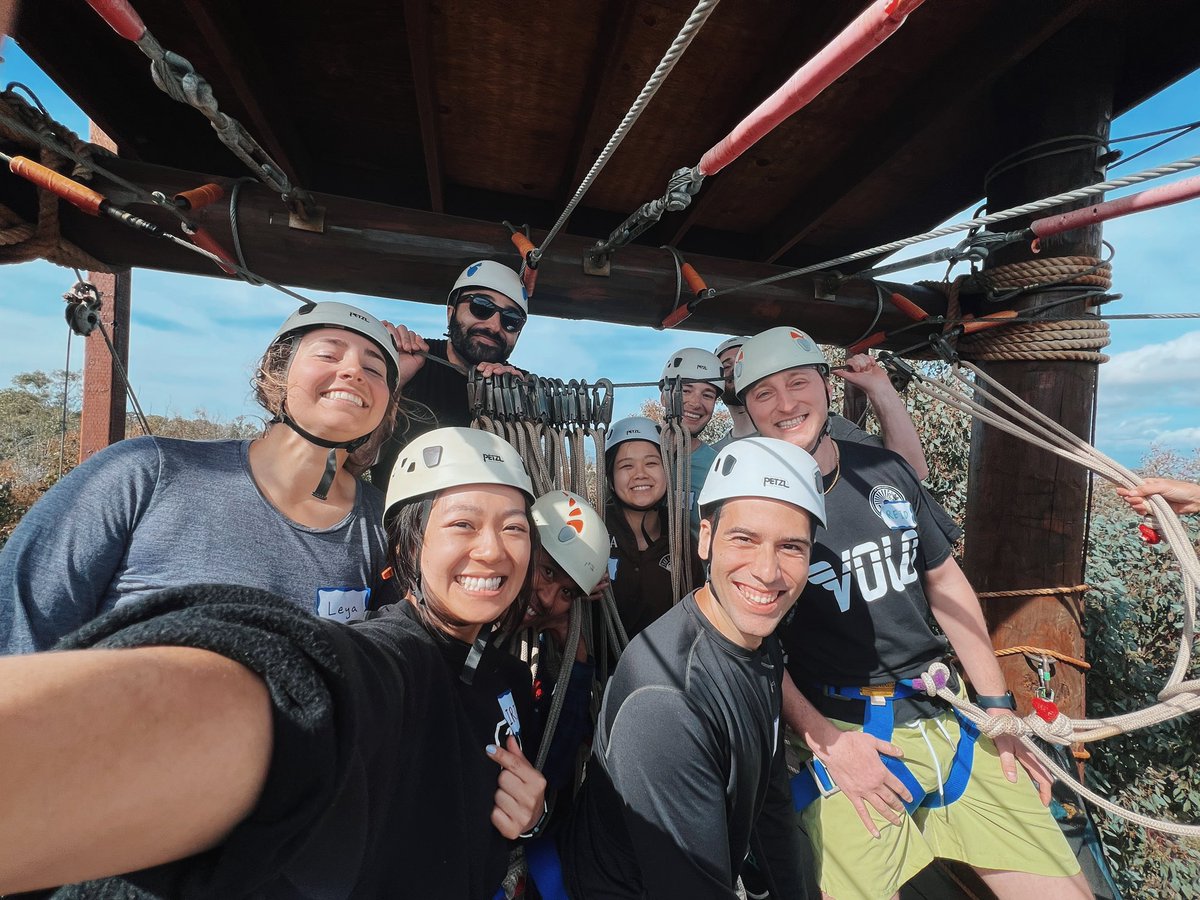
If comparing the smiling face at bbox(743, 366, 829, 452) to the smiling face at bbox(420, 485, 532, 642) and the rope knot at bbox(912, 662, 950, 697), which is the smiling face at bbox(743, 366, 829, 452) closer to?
the rope knot at bbox(912, 662, 950, 697)

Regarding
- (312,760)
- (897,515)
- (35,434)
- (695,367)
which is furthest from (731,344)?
(35,434)

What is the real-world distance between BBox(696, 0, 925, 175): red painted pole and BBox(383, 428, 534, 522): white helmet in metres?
1.09

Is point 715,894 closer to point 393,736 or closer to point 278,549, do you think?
point 393,736

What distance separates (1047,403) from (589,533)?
6.97 feet

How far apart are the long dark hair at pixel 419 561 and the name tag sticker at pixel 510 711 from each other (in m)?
0.20

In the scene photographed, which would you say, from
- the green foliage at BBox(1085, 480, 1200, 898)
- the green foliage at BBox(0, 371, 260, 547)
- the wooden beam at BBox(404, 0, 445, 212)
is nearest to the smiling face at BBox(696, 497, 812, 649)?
the wooden beam at BBox(404, 0, 445, 212)

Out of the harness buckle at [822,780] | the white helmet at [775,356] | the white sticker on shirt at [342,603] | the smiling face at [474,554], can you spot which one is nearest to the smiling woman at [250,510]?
the white sticker on shirt at [342,603]

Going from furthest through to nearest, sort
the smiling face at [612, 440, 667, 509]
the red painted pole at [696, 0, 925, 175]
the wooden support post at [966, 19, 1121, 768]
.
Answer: the smiling face at [612, 440, 667, 509], the wooden support post at [966, 19, 1121, 768], the red painted pole at [696, 0, 925, 175]

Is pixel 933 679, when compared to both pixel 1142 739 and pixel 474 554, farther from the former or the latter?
pixel 1142 739

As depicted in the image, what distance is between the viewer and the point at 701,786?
1.29 m

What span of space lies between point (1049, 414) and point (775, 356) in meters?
1.23

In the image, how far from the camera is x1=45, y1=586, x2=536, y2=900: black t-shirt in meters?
0.48

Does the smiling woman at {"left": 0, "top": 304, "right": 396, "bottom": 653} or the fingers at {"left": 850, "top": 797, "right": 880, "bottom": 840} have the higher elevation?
the smiling woman at {"left": 0, "top": 304, "right": 396, "bottom": 653}

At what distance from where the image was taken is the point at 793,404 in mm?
2277
